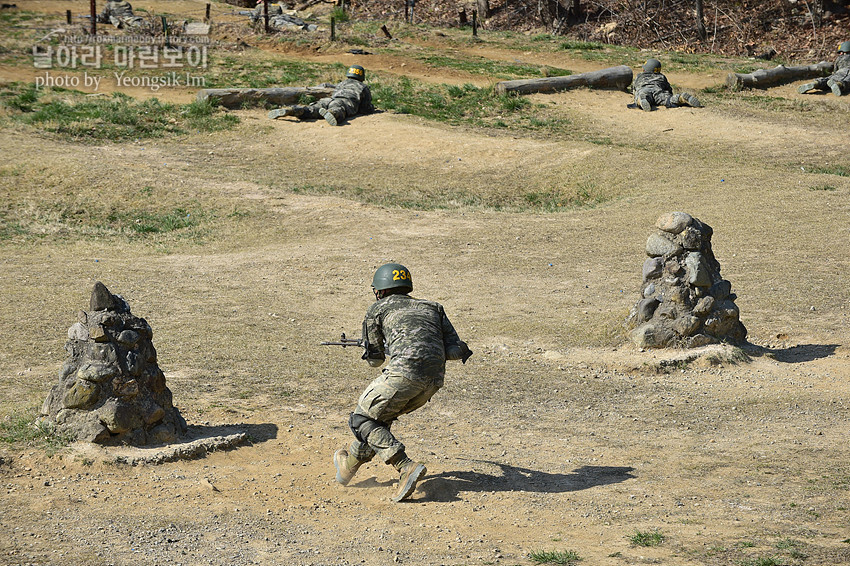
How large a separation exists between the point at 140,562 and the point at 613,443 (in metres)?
4.10

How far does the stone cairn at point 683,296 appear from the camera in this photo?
1055 centimetres

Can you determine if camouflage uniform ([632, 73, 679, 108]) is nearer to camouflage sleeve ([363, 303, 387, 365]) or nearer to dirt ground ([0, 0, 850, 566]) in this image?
dirt ground ([0, 0, 850, 566])

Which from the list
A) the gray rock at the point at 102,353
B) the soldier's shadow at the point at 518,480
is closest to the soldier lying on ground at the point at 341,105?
the gray rock at the point at 102,353

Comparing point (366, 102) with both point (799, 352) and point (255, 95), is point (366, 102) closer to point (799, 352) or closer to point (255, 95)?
point (255, 95)

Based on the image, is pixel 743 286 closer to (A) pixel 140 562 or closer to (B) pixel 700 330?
(B) pixel 700 330

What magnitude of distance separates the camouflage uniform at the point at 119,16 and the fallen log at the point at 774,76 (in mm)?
18801

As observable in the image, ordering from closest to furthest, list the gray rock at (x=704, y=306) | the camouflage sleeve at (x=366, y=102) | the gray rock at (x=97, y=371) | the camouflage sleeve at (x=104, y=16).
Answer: the gray rock at (x=97, y=371), the gray rock at (x=704, y=306), the camouflage sleeve at (x=366, y=102), the camouflage sleeve at (x=104, y=16)

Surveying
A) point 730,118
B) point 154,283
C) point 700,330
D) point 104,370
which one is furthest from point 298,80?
point 104,370

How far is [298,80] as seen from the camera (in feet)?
83.6

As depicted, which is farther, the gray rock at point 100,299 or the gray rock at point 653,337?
A: the gray rock at point 653,337

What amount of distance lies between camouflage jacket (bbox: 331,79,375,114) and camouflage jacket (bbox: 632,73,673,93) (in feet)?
21.3

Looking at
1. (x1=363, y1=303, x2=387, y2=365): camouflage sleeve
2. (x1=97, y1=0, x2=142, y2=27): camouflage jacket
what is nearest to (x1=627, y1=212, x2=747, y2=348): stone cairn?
(x1=363, y1=303, x2=387, y2=365): camouflage sleeve

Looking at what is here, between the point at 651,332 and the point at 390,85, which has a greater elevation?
the point at 390,85

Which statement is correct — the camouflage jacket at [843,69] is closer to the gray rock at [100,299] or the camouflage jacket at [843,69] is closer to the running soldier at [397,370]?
the running soldier at [397,370]
